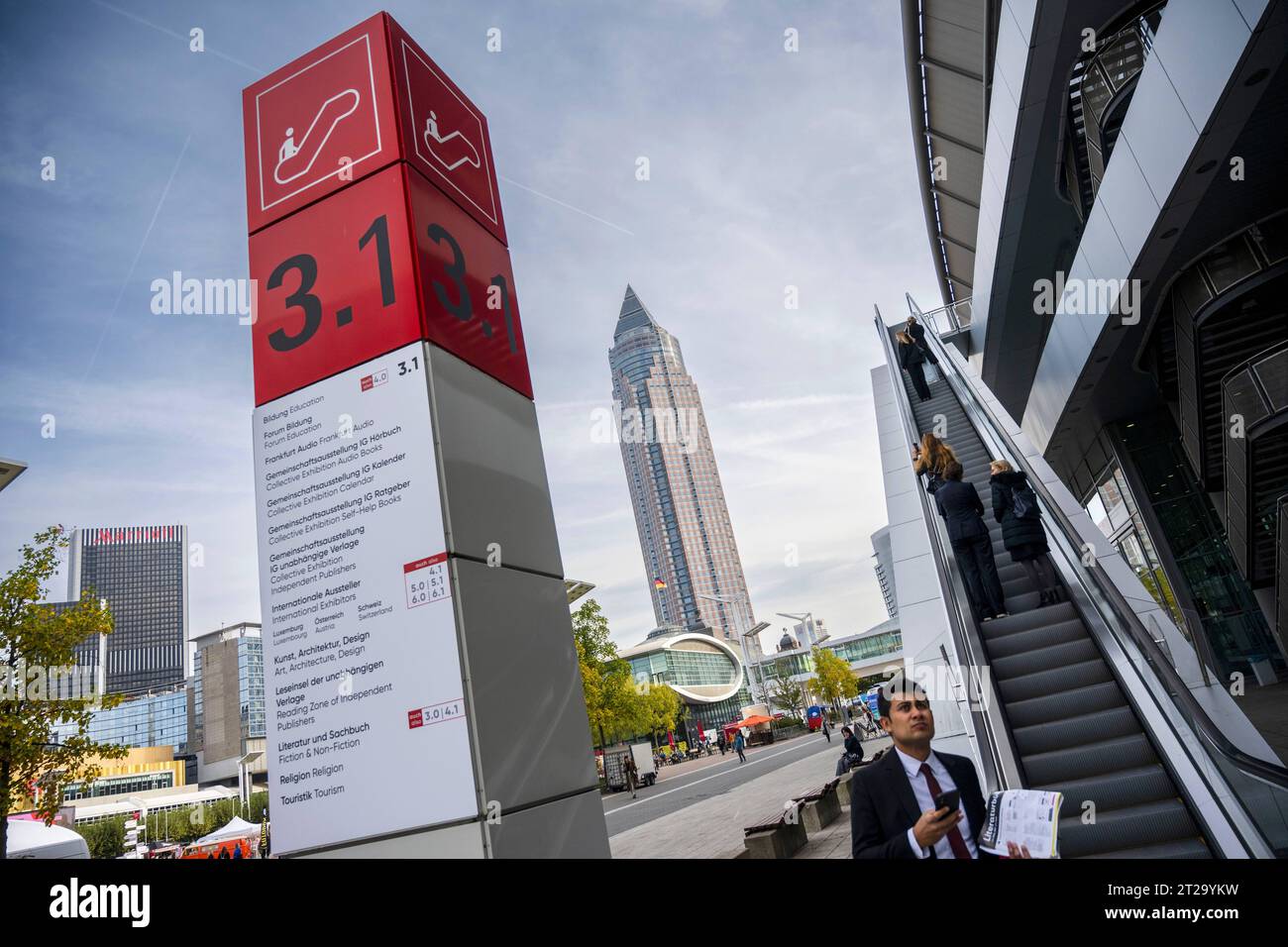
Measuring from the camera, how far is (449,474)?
3.87 metres

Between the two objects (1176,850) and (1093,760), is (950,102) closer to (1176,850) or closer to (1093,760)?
(1093,760)

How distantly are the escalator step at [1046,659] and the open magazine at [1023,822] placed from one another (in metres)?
4.78

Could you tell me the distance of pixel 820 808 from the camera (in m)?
13.5

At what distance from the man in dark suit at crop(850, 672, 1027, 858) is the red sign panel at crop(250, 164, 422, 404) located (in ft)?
9.65

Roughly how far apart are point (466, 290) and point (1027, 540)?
661 cm

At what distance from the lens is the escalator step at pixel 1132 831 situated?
5176mm

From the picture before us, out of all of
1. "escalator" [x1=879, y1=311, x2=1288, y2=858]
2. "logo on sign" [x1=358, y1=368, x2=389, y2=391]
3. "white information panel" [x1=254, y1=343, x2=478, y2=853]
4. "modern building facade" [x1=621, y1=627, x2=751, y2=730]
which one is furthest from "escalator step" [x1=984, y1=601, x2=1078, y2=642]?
"modern building facade" [x1=621, y1=627, x2=751, y2=730]

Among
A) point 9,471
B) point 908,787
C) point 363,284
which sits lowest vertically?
point 908,787

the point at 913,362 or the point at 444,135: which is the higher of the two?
the point at 913,362

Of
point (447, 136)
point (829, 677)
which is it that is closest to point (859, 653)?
point (829, 677)

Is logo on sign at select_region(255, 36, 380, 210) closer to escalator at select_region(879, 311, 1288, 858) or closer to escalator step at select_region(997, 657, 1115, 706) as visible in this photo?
escalator at select_region(879, 311, 1288, 858)

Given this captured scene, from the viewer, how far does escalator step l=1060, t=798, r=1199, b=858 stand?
204 inches

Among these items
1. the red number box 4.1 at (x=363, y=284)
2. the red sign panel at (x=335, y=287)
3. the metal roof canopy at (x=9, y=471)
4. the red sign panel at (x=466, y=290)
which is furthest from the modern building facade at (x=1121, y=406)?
the metal roof canopy at (x=9, y=471)
